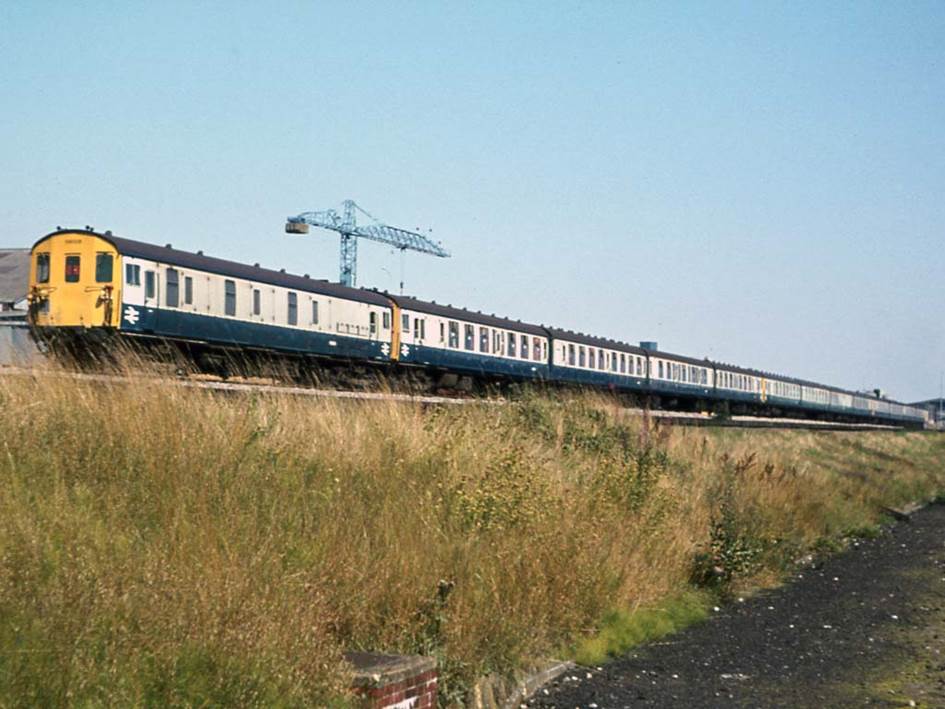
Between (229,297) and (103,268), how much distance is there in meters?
3.14

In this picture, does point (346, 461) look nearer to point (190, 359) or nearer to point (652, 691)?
point (652, 691)

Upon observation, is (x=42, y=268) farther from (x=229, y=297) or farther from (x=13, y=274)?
(x=13, y=274)

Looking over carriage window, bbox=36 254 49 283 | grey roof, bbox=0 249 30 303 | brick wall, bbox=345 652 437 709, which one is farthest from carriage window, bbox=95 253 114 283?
grey roof, bbox=0 249 30 303

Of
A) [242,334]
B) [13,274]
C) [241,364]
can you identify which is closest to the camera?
[241,364]

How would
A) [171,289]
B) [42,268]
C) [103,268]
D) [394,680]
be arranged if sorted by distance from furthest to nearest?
[42,268], [171,289], [103,268], [394,680]

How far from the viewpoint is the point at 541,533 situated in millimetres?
11391

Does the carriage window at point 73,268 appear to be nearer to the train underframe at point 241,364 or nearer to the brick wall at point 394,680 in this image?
the train underframe at point 241,364

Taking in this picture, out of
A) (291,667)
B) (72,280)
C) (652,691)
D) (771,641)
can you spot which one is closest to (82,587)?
(291,667)

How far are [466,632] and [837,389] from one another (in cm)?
7207

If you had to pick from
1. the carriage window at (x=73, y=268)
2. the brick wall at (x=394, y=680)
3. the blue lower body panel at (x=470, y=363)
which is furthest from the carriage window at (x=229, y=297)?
the brick wall at (x=394, y=680)

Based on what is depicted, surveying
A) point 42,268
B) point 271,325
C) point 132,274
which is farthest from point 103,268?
point 271,325

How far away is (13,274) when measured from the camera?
4519 centimetres

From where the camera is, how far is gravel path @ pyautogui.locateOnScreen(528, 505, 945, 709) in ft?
33.3

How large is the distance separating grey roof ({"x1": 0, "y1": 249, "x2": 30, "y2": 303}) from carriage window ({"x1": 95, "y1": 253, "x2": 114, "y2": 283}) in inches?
720
